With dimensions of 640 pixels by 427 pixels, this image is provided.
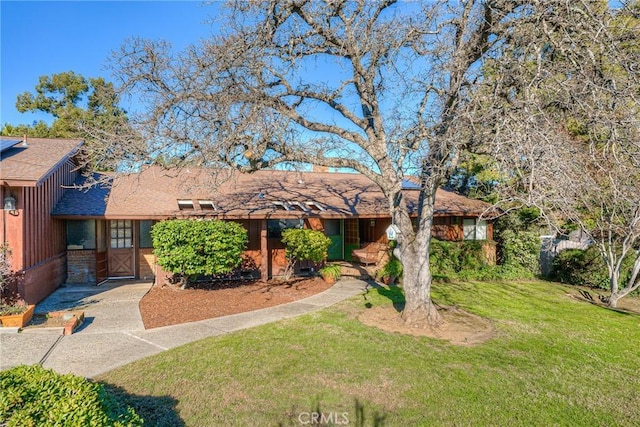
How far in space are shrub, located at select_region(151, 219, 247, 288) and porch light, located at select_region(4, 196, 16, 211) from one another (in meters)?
3.16

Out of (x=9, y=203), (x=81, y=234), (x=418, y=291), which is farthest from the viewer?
(x=81, y=234)

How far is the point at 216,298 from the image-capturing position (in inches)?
387

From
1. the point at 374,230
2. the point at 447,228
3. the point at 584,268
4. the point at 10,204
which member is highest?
the point at 10,204

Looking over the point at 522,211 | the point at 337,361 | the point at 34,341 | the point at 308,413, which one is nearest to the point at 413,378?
the point at 337,361

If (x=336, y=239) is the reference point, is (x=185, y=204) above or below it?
above

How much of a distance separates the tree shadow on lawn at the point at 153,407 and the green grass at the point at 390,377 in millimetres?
22

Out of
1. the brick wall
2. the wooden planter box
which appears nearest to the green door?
the brick wall

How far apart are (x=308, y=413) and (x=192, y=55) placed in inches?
270

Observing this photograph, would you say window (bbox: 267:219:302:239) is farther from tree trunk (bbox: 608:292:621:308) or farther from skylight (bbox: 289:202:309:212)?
tree trunk (bbox: 608:292:621:308)

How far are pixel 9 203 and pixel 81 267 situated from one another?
14.0 ft

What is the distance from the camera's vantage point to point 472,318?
313 inches

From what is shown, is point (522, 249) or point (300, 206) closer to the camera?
point (300, 206)

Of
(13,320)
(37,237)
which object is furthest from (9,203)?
(13,320)

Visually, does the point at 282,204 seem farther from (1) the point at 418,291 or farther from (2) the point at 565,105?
(2) the point at 565,105
